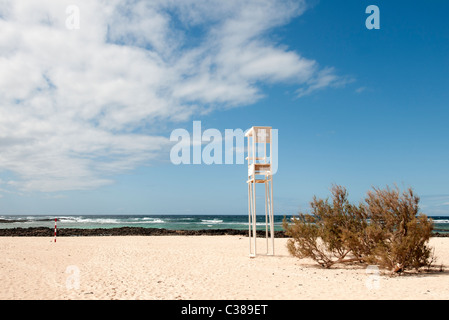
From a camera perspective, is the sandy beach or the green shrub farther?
the green shrub

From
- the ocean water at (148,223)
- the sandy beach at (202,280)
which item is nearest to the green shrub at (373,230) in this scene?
the sandy beach at (202,280)

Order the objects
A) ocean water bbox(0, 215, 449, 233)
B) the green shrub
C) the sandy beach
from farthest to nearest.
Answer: ocean water bbox(0, 215, 449, 233), the green shrub, the sandy beach

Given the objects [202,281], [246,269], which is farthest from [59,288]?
[246,269]

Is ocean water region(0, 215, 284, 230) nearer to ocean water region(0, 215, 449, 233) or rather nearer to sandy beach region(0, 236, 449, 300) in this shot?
ocean water region(0, 215, 449, 233)

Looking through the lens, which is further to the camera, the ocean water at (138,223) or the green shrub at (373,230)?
the ocean water at (138,223)

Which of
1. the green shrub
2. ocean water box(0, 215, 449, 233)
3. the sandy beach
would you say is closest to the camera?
the sandy beach

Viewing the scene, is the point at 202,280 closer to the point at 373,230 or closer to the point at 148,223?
the point at 373,230

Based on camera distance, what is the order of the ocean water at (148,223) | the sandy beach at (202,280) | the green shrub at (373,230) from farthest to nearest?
the ocean water at (148,223), the green shrub at (373,230), the sandy beach at (202,280)

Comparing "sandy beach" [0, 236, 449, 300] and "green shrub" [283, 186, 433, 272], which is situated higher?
"green shrub" [283, 186, 433, 272]

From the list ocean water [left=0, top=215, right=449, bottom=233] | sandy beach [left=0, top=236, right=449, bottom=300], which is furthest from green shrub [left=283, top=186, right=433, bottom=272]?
ocean water [left=0, top=215, right=449, bottom=233]

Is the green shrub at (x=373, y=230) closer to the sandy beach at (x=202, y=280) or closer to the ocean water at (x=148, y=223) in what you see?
the sandy beach at (x=202, y=280)

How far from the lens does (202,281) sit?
32.4 feet

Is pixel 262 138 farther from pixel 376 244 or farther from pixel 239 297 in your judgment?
pixel 239 297
